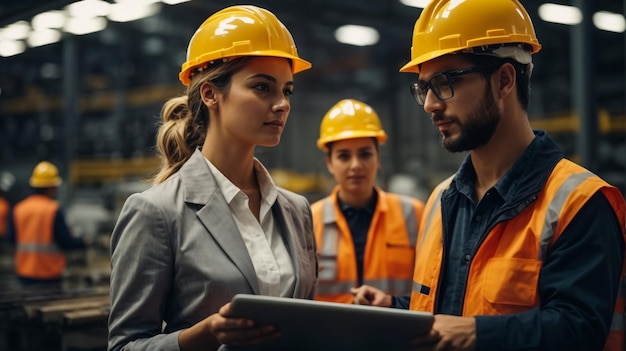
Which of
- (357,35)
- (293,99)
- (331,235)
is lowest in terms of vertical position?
(331,235)

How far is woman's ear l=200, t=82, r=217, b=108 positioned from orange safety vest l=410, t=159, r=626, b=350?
0.98m

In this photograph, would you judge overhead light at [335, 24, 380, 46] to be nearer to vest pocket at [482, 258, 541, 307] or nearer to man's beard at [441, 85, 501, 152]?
man's beard at [441, 85, 501, 152]

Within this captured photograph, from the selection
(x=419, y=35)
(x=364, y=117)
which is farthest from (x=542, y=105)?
(x=419, y=35)

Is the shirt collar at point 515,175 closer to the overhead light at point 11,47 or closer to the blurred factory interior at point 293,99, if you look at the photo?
the blurred factory interior at point 293,99

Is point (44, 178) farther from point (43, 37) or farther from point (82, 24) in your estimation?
point (43, 37)

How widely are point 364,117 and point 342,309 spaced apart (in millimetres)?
2670

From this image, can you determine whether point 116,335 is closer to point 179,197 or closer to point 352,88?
point 179,197

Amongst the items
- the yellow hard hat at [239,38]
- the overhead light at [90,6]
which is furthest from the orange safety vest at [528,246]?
the overhead light at [90,6]

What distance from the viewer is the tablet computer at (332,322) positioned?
1.53 meters

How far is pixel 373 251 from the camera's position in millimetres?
3652

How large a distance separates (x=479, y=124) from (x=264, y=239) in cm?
78

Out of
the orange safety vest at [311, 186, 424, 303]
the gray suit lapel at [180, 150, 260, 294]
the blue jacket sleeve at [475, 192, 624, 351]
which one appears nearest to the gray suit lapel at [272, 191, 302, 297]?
the gray suit lapel at [180, 150, 260, 294]

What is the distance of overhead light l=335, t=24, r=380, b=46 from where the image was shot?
1319cm

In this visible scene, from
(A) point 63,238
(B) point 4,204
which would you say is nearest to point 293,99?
(B) point 4,204
